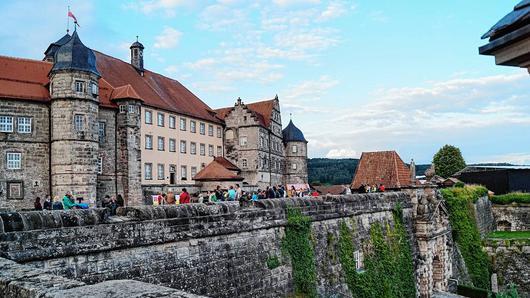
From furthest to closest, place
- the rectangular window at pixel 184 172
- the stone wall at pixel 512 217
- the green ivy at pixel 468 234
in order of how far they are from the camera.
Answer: the rectangular window at pixel 184 172 < the stone wall at pixel 512 217 < the green ivy at pixel 468 234

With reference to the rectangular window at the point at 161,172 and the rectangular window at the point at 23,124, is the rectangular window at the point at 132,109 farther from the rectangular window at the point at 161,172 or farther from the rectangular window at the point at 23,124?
the rectangular window at the point at 161,172

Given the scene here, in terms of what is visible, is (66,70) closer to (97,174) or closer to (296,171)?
(97,174)

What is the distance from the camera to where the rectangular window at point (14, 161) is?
31827 millimetres

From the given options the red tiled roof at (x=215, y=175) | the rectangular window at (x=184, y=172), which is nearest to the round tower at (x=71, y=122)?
the red tiled roof at (x=215, y=175)

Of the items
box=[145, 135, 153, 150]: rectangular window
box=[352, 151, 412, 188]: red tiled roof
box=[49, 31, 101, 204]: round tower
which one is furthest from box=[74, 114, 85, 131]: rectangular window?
box=[352, 151, 412, 188]: red tiled roof

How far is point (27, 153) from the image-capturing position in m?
32.6

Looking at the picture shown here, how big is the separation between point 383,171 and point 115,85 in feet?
78.3

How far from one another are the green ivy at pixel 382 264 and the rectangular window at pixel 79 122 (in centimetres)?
2213

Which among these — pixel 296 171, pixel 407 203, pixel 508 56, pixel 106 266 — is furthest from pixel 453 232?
pixel 296 171

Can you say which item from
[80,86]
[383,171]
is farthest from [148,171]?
[383,171]

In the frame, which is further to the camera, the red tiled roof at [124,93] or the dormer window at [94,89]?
the red tiled roof at [124,93]

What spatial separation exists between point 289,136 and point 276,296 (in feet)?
191

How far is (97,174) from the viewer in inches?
1401

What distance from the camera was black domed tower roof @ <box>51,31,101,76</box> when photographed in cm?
3238
